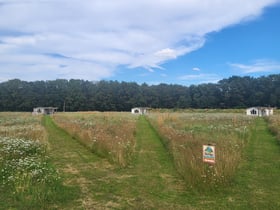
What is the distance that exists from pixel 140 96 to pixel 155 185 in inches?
3905

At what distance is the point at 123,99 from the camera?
351 ft

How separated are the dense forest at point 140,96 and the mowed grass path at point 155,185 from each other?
9061 cm

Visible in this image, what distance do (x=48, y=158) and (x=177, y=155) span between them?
5.10 metres

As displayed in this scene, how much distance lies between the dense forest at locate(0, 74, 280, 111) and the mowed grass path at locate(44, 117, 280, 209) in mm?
90607

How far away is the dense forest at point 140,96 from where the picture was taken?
335 ft

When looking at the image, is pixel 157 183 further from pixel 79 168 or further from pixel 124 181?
pixel 79 168

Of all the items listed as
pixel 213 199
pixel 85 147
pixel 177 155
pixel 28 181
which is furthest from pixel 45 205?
pixel 85 147

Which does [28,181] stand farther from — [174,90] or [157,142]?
[174,90]

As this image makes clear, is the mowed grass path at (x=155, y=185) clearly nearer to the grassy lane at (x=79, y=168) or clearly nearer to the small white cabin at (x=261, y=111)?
the grassy lane at (x=79, y=168)

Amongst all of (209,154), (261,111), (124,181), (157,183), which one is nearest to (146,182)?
(157,183)

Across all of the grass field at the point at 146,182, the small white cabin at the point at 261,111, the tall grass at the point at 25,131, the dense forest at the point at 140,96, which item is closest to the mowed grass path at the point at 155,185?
the grass field at the point at 146,182

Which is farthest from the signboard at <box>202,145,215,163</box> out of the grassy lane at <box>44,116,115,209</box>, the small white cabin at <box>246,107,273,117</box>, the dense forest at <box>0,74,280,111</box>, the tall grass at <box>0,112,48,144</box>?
the dense forest at <box>0,74,280,111</box>

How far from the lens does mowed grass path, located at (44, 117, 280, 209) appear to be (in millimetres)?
7265

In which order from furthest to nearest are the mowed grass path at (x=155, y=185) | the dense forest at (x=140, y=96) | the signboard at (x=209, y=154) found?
1. the dense forest at (x=140, y=96)
2. the signboard at (x=209, y=154)
3. the mowed grass path at (x=155, y=185)
